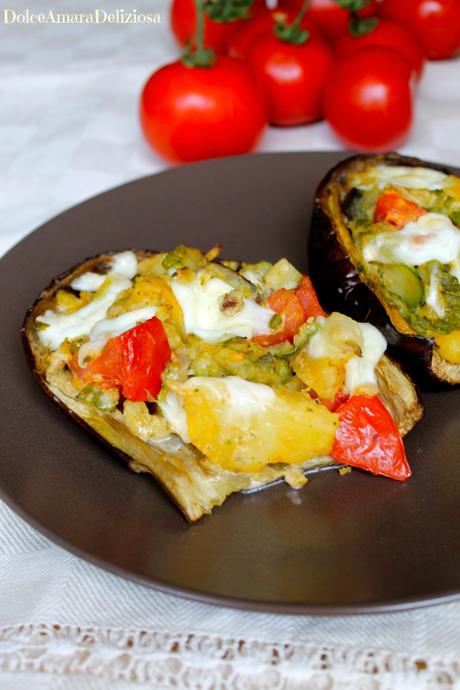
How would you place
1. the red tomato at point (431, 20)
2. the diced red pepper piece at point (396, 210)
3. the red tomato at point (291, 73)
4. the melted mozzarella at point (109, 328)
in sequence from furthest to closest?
the red tomato at point (431, 20)
the red tomato at point (291, 73)
the diced red pepper piece at point (396, 210)
the melted mozzarella at point (109, 328)

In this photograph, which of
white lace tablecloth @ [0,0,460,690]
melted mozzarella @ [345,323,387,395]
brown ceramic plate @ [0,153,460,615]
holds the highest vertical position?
melted mozzarella @ [345,323,387,395]

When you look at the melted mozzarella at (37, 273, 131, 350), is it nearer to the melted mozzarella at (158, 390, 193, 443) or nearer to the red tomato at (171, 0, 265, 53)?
the melted mozzarella at (158, 390, 193, 443)

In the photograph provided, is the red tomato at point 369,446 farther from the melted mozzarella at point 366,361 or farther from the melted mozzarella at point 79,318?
the melted mozzarella at point 79,318

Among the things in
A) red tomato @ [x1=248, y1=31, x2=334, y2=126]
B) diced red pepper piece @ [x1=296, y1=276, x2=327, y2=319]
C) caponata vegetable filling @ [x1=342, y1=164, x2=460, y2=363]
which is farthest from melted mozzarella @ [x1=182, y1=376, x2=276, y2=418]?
red tomato @ [x1=248, y1=31, x2=334, y2=126]

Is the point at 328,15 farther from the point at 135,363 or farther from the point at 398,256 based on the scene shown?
the point at 135,363

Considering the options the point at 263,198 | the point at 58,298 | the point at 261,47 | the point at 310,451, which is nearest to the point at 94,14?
the point at 261,47

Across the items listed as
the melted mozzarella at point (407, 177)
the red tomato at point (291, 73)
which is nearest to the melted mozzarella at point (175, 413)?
the melted mozzarella at point (407, 177)
